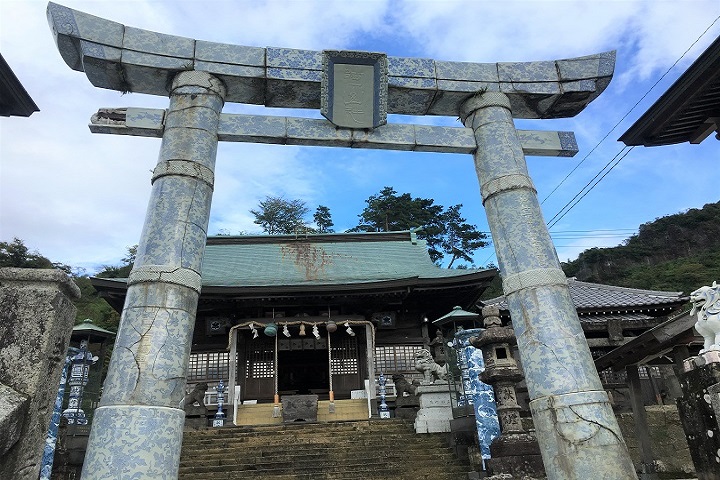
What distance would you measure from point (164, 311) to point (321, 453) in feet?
22.3

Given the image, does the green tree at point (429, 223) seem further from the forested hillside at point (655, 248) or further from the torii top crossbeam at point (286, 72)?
A: the torii top crossbeam at point (286, 72)

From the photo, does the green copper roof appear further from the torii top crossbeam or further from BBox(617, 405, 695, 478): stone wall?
the torii top crossbeam

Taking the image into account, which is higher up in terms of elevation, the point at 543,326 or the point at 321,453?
the point at 543,326

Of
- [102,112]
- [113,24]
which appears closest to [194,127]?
[102,112]

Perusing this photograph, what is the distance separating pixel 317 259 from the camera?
19.2 metres

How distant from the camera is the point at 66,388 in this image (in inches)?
445

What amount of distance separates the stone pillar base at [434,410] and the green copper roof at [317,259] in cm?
567

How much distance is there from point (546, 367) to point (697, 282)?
39488 mm

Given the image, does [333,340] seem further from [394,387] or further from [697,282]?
[697,282]

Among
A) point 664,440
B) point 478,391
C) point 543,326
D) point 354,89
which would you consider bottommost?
point 664,440

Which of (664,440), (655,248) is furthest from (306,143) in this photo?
(655,248)

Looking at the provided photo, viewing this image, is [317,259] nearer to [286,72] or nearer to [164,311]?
[286,72]

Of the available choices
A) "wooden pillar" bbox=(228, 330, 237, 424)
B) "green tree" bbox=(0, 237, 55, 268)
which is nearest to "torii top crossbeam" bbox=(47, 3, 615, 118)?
"wooden pillar" bbox=(228, 330, 237, 424)

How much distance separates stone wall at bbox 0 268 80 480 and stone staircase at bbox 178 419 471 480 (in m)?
6.76
